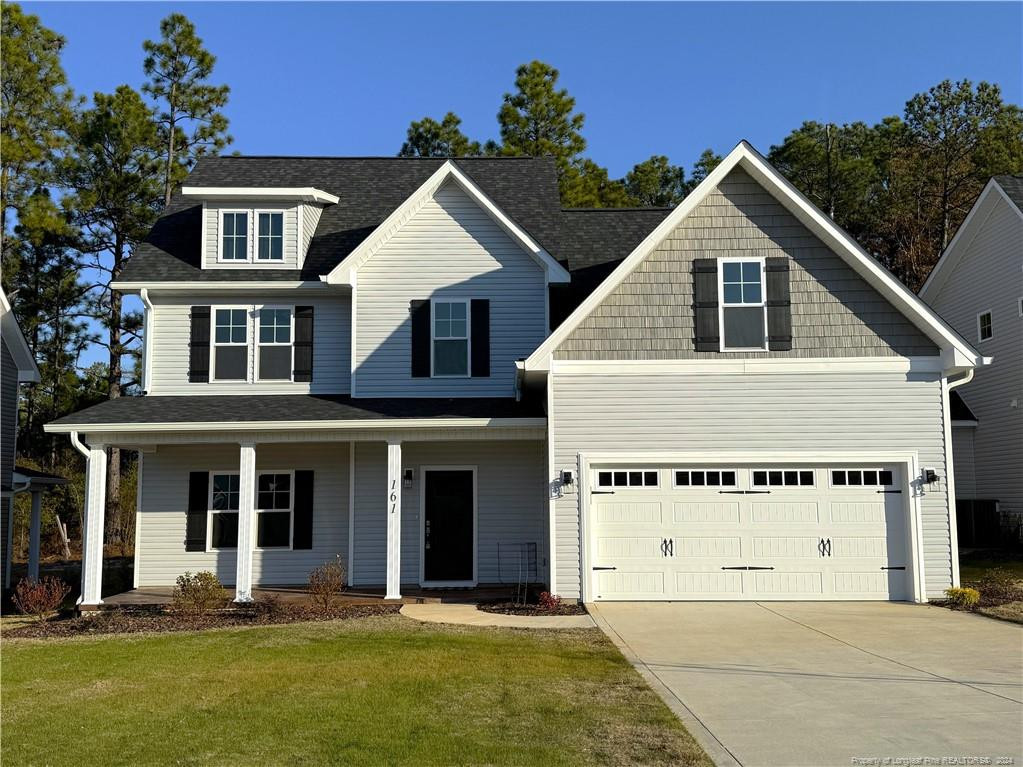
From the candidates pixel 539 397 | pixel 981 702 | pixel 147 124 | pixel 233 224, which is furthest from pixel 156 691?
pixel 147 124

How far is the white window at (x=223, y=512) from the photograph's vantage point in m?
17.4

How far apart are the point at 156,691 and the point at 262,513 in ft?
27.9

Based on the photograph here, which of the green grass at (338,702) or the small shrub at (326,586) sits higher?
the small shrub at (326,586)

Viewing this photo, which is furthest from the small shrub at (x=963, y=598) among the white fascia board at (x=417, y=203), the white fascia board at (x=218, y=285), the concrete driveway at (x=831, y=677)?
the white fascia board at (x=218, y=285)

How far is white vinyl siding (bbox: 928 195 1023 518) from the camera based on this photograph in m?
21.2

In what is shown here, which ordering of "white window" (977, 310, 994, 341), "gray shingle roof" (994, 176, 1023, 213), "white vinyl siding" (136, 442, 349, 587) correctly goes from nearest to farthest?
1. "white vinyl siding" (136, 442, 349, 587)
2. "gray shingle roof" (994, 176, 1023, 213)
3. "white window" (977, 310, 994, 341)

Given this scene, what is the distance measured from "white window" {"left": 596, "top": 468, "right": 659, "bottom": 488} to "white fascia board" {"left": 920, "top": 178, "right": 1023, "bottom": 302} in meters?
11.9

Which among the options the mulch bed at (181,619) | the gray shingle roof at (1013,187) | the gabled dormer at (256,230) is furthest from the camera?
the gray shingle roof at (1013,187)

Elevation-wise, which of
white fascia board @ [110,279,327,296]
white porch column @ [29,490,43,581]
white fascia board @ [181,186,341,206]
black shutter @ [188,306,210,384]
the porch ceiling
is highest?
white fascia board @ [181,186,341,206]

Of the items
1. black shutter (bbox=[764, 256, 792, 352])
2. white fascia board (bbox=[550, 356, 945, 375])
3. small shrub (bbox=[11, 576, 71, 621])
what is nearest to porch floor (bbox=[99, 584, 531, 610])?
small shrub (bbox=[11, 576, 71, 621])

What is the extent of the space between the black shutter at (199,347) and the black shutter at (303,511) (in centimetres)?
270

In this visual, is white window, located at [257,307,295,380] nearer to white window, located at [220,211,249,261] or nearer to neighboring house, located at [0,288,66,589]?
white window, located at [220,211,249,261]

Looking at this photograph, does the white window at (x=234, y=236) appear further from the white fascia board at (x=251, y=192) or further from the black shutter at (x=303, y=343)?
the black shutter at (x=303, y=343)

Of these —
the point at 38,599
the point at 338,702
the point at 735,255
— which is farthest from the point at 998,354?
the point at 38,599
